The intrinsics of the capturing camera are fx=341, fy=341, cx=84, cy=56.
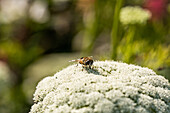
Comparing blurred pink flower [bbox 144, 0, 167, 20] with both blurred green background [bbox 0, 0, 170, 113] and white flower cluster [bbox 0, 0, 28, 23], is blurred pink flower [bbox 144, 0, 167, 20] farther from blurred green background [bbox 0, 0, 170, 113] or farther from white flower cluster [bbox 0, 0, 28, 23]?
white flower cluster [bbox 0, 0, 28, 23]

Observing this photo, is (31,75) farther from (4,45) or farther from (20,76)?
(4,45)

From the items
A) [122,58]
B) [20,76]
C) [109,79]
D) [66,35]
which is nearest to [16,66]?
[20,76]

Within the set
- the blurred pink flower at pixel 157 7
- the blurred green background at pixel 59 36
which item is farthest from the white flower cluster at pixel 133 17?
the blurred pink flower at pixel 157 7

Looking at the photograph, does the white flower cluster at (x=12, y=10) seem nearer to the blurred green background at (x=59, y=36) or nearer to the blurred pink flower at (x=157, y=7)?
the blurred green background at (x=59, y=36)

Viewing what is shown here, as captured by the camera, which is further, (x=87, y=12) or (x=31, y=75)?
(x=87, y=12)

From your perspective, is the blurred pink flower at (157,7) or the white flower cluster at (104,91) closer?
the white flower cluster at (104,91)

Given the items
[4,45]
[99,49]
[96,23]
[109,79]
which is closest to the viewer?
[109,79]
